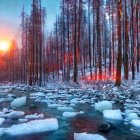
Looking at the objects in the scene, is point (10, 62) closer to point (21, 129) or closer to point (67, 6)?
point (67, 6)

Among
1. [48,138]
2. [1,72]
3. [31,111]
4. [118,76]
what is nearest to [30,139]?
[48,138]

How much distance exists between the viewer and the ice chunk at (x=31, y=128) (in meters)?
9.30

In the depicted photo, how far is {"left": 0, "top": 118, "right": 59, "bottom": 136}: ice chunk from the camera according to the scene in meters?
9.30

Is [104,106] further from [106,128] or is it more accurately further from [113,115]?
[106,128]

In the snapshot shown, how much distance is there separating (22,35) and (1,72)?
2128 inches

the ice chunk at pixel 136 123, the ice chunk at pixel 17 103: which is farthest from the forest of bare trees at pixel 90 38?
the ice chunk at pixel 136 123

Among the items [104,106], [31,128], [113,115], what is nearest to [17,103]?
[104,106]

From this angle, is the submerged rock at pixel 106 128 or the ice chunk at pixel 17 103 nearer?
the submerged rock at pixel 106 128

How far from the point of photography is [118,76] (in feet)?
81.3

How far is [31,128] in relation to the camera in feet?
31.3

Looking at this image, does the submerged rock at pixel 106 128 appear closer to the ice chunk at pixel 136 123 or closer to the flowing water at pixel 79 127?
the flowing water at pixel 79 127

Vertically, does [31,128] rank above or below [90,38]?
below

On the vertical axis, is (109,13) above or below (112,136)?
above

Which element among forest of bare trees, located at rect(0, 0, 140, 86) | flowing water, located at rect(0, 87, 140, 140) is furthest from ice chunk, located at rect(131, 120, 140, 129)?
forest of bare trees, located at rect(0, 0, 140, 86)
